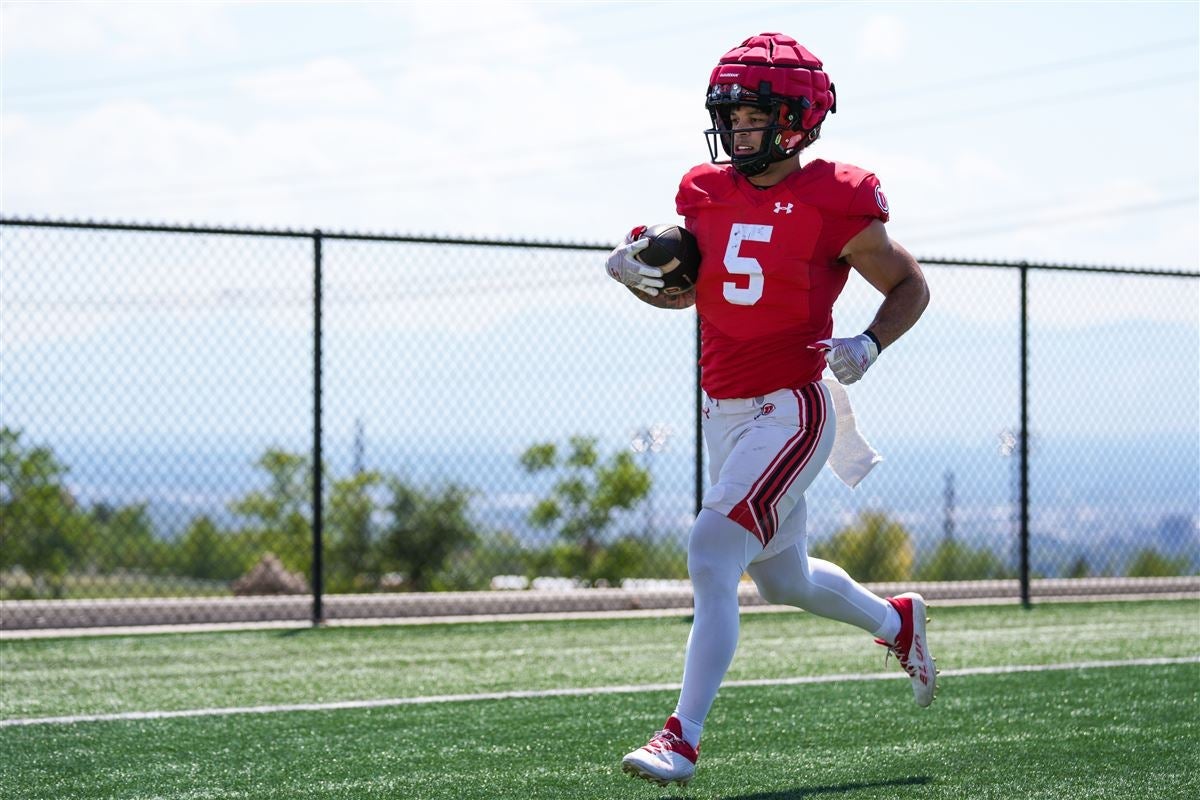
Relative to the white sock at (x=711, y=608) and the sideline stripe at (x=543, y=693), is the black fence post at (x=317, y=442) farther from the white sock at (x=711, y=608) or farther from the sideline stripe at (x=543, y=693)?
the white sock at (x=711, y=608)

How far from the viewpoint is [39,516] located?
12.2 meters

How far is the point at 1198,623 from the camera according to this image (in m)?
8.98

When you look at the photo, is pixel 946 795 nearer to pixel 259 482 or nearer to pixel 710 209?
pixel 710 209

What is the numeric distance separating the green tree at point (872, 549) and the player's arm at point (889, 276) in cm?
923

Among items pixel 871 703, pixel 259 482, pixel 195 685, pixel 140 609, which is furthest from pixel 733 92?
pixel 259 482

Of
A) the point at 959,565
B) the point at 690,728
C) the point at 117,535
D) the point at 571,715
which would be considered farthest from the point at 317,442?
the point at 959,565

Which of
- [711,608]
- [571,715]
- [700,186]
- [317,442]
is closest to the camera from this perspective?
[711,608]

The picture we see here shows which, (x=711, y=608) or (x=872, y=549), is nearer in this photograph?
(x=711, y=608)

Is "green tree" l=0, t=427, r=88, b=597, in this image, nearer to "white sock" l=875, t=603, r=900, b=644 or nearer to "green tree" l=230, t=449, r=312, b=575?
"green tree" l=230, t=449, r=312, b=575

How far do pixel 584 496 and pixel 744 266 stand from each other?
10.4 metres

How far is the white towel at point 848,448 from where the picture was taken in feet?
15.3

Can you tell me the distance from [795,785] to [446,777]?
1.05m

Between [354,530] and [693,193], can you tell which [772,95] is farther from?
[354,530]

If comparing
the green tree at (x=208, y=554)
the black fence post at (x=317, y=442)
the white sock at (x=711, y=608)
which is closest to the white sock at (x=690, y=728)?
the white sock at (x=711, y=608)
